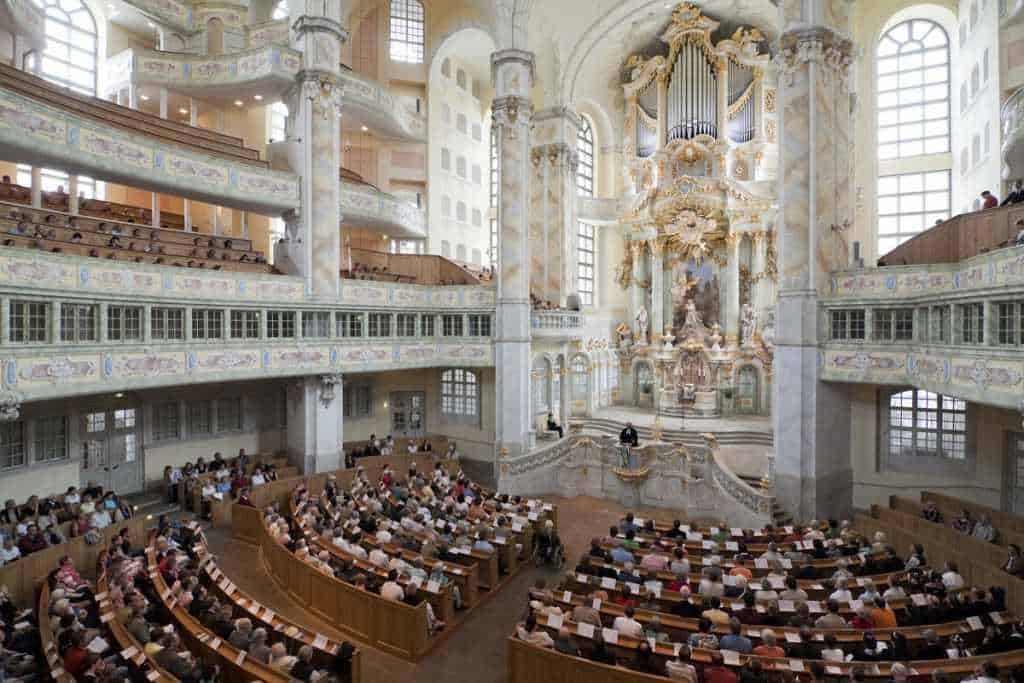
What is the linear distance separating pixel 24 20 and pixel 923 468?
93.2 ft

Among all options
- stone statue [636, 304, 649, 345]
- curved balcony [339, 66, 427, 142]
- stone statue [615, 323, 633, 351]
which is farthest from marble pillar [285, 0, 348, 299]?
stone statue [636, 304, 649, 345]

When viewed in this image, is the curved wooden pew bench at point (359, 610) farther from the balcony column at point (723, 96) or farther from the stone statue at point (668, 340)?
the balcony column at point (723, 96)

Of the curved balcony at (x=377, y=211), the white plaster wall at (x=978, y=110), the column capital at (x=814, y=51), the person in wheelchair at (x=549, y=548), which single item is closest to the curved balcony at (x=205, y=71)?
the curved balcony at (x=377, y=211)

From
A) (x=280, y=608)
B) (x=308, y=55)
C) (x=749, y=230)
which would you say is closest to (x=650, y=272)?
(x=749, y=230)

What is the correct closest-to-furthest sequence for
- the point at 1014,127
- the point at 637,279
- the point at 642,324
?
the point at 1014,127 → the point at 642,324 → the point at 637,279

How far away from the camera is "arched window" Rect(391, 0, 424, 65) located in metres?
27.6

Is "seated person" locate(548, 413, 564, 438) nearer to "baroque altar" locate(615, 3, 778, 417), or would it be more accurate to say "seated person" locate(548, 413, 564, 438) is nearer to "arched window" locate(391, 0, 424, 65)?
"baroque altar" locate(615, 3, 778, 417)

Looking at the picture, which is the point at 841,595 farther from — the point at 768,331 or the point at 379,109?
the point at 379,109

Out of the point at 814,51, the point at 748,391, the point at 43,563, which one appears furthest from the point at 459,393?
the point at 814,51

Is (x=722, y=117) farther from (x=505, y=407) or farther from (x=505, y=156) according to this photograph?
(x=505, y=407)

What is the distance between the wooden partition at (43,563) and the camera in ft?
36.2

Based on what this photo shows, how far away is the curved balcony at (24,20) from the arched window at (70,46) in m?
2.74

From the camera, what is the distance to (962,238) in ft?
49.0

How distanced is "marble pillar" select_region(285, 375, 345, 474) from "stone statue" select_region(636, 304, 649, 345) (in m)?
16.5
